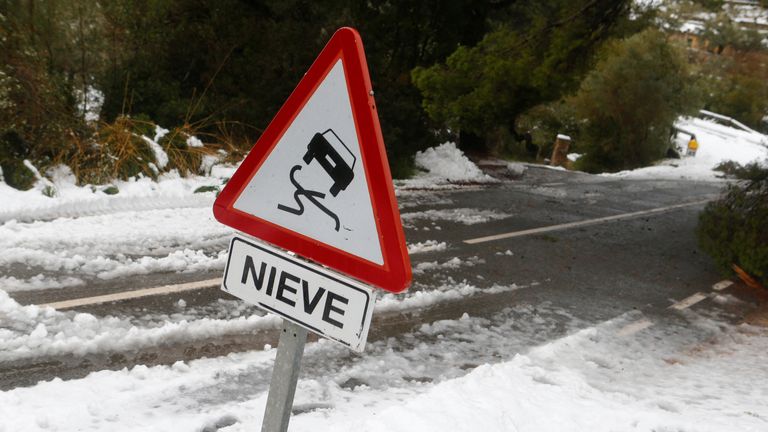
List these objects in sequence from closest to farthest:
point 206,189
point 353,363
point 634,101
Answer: point 353,363 → point 206,189 → point 634,101

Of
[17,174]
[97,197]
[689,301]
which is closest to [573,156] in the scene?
[689,301]

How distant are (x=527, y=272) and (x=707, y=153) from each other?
28138mm

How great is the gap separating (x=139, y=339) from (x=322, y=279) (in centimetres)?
265

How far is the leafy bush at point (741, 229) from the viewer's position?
803 centimetres

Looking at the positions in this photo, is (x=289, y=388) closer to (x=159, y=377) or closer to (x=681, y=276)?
(x=159, y=377)

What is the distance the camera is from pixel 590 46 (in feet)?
41.6

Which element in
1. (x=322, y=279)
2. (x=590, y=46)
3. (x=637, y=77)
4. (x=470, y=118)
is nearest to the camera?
(x=322, y=279)

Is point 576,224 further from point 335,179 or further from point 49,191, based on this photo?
point 335,179

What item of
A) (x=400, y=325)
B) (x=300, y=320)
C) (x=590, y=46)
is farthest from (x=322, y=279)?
(x=590, y=46)

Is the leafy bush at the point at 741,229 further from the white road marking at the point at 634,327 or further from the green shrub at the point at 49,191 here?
the green shrub at the point at 49,191

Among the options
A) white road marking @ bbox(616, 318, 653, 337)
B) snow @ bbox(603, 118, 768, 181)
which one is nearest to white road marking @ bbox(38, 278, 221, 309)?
white road marking @ bbox(616, 318, 653, 337)

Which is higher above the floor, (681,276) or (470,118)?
(470,118)

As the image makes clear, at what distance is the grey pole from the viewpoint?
2.20m

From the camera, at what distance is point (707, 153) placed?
32.0m
